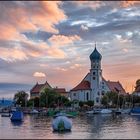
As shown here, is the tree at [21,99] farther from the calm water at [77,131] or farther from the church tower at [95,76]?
the calm water at [77,131]

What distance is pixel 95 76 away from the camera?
187875mm

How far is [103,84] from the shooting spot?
192 meters

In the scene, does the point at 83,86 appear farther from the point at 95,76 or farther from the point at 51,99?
the point at 51,99

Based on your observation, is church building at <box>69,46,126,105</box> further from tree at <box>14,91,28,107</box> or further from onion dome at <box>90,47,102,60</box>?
tree at <box>14,91,28,107</box>

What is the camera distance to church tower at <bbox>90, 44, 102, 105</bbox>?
614 ft

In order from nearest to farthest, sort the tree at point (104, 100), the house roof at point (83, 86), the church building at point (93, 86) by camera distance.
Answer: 1. the tree at point (104, 100)
2. the church building at point (93, 86)
3. the house roof at point (83, 86)

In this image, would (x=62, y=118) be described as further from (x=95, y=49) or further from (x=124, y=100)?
(x=95, y=49)

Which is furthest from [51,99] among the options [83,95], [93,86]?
[93,86]

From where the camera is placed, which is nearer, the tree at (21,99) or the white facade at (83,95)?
the white facade at (83,95)

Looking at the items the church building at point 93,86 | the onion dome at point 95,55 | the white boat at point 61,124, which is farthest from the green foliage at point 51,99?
the white boat at point 61,124

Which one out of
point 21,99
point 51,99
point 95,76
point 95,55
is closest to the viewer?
point 51,99

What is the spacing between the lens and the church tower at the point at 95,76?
18700 cm

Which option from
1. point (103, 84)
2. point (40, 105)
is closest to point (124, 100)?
point (103, 84)

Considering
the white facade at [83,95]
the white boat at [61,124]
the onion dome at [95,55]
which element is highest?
the onion dome at [95,55]
